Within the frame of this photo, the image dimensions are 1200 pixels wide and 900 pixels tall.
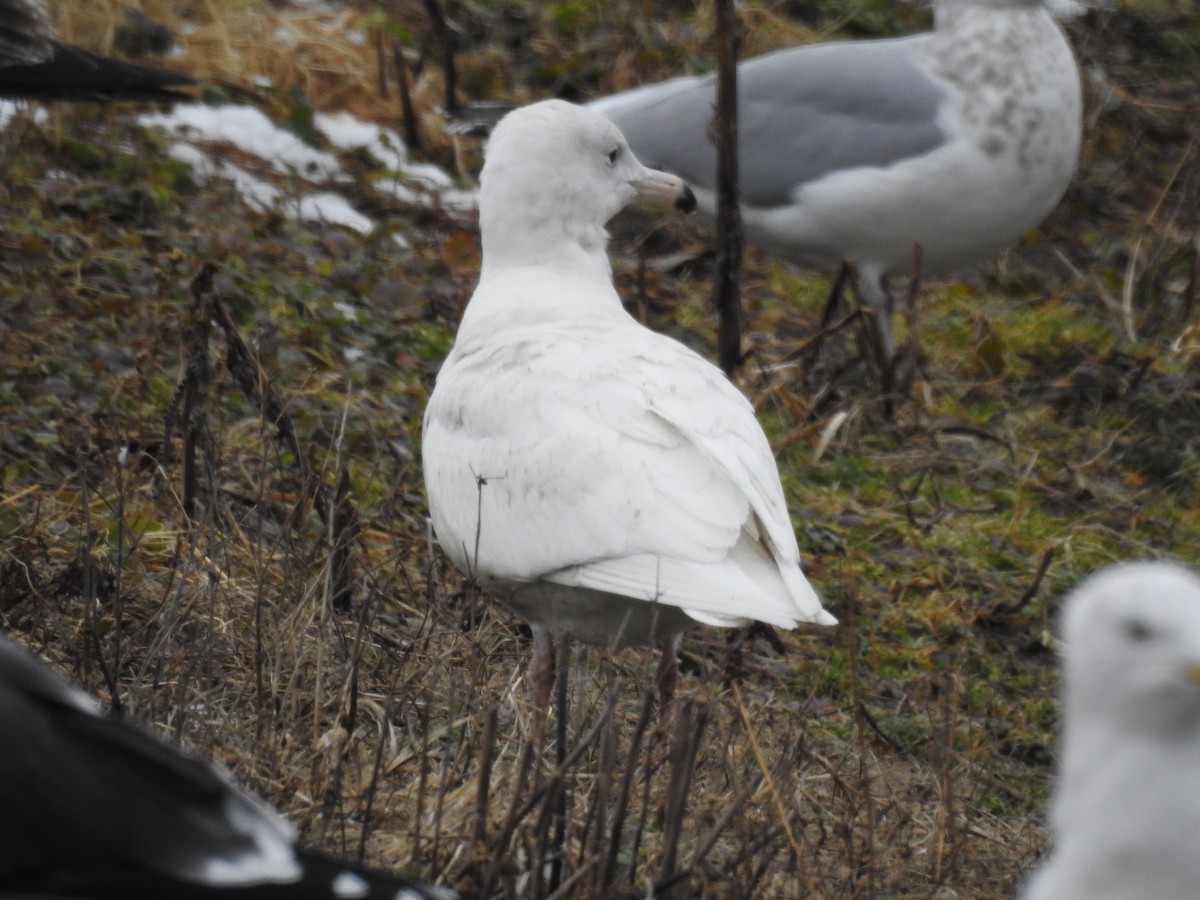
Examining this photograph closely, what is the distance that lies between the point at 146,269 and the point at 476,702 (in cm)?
342

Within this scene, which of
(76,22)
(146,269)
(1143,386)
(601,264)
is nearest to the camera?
(601,264)

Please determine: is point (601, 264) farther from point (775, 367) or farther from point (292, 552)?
point (775, 367)

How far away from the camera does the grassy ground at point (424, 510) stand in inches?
150

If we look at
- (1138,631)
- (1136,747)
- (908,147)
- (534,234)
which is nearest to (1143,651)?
(1138,631)

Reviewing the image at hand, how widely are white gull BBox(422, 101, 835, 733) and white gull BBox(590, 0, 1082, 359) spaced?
278cm

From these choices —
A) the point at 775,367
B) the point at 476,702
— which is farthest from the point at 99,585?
the point at 775,367

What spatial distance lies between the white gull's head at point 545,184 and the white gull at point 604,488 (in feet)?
1.44

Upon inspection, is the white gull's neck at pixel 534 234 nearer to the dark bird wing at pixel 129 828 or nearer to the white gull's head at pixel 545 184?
the white gull's head at pixel 545 184

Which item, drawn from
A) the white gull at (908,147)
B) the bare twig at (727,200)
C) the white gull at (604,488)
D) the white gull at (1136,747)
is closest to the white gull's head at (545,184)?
the white gull at (604,488)

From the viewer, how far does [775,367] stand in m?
7.46

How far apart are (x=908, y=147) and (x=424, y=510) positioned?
8.84 feet

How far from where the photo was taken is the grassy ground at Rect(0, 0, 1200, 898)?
12.5ft

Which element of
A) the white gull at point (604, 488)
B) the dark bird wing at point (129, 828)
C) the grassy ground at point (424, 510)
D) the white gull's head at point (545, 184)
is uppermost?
the dark bird wing at point (129, 828)

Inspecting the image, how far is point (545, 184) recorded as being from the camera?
213 inches
